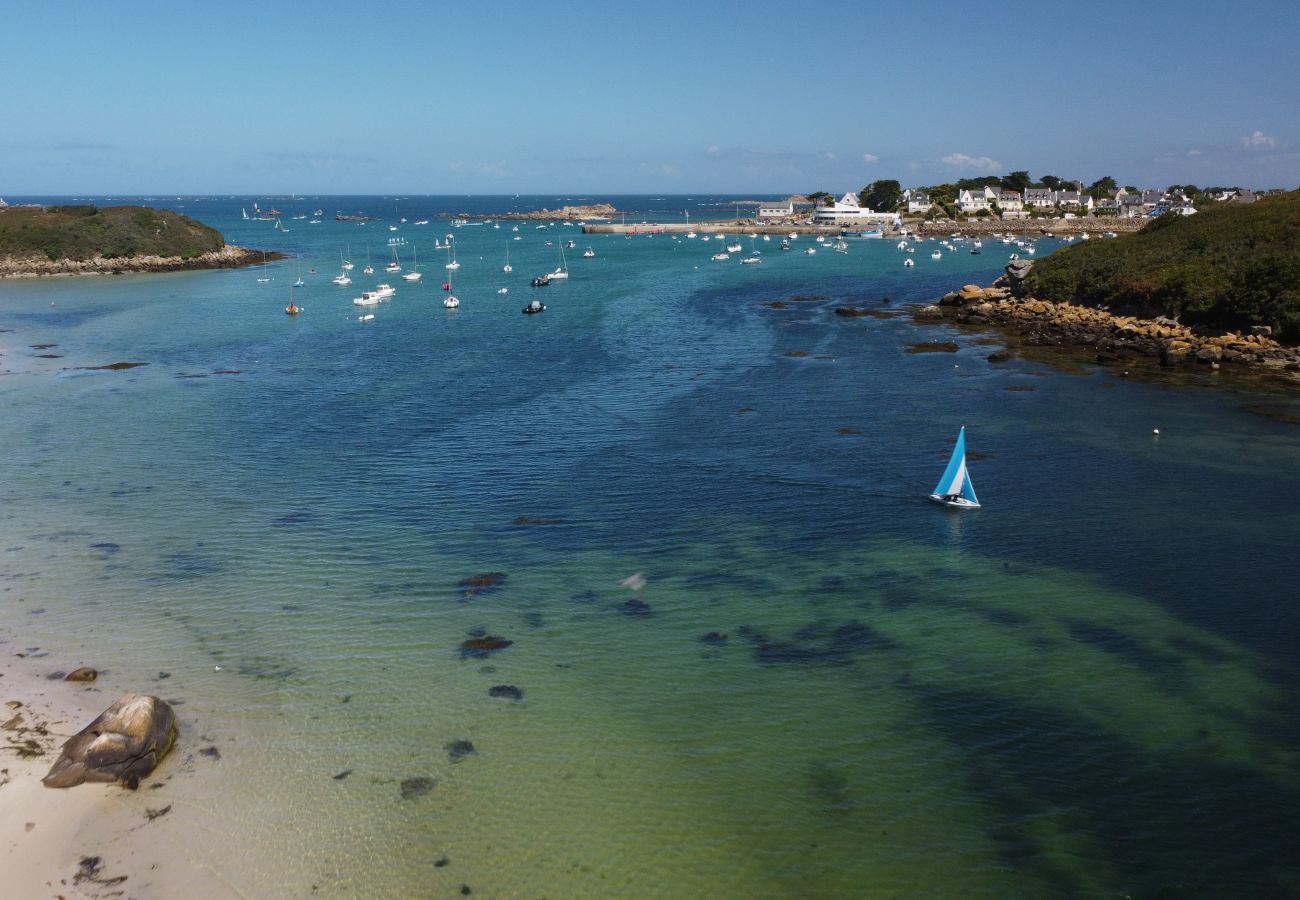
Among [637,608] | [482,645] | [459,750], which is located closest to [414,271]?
[637,608]

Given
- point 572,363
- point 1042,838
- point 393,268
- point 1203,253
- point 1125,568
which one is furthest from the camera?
point 393,268

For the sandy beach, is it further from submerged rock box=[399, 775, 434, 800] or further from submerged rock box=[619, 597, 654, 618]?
submerged rock box=[619, 597, 654, 618]

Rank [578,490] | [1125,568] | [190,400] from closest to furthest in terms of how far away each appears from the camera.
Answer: [1125,568]
[578,490]
[190,400]

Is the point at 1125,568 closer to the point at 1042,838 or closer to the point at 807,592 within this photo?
the point at 807,592

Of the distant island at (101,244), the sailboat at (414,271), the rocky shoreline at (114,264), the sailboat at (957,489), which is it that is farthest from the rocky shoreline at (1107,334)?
the distant island at (101,244)

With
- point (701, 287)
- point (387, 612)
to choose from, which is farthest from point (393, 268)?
point (387, 612)

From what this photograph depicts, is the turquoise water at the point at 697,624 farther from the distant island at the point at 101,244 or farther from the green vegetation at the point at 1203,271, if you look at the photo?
the distant island at the point at 101,244
